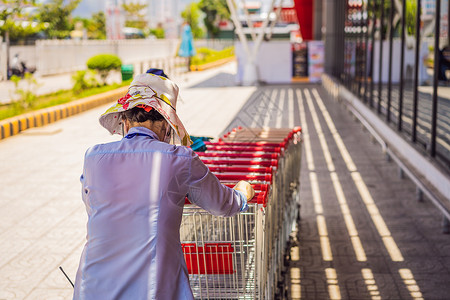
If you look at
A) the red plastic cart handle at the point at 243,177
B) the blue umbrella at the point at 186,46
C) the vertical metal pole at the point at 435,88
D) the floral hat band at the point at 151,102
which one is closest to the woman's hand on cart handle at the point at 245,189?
the floral hat band at the point at 151,102

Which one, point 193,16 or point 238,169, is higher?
point 193,16

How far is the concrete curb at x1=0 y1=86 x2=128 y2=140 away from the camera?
407 inches

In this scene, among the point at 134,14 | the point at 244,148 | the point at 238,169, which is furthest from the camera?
the point at 134,14

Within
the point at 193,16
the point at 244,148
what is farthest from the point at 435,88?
the point at 193,16

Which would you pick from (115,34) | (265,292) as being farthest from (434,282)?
(115,34)

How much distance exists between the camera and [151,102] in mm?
2254

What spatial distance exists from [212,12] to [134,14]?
9.29 metres

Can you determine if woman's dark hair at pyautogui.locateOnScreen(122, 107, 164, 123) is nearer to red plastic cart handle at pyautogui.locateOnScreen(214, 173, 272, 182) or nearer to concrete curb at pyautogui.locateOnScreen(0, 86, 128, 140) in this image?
red plastic cart handle at pyautogui.locateOnScreen(214, 173, 272, 182)

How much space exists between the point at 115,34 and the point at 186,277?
2525 inches

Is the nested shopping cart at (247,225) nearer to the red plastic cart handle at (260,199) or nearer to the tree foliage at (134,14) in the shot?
the red plastic cart handle at (260,199)

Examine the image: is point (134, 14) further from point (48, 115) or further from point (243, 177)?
point (243, 177)

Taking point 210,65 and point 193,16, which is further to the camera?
point 193,16

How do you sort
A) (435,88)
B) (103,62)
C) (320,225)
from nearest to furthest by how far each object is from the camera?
1. (320,225)
2. (435,88)
3. (103,62)

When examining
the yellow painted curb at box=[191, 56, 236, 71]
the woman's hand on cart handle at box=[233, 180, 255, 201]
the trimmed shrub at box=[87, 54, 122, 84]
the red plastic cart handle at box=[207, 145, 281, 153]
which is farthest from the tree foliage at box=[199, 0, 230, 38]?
the woman's hand on cart handle at box=[233, 180, 255, 201]
